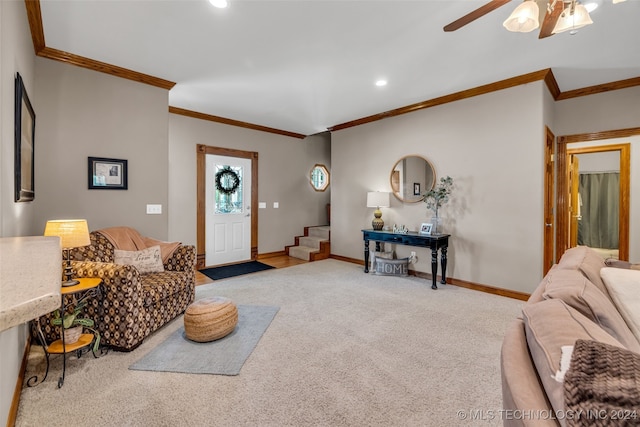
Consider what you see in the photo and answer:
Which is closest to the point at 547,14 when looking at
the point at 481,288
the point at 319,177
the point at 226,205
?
the point at 481,288

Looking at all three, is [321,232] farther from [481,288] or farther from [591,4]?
[591,4]

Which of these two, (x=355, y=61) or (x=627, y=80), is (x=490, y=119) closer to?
(x=627, y=80)

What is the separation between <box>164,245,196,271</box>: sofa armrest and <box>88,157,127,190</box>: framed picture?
101 centimetres

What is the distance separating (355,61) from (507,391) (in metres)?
3.13

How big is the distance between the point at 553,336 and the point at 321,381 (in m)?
1.50

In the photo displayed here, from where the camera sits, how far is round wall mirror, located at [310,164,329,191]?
6973mm

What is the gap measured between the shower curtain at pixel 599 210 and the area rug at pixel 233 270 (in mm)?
7491

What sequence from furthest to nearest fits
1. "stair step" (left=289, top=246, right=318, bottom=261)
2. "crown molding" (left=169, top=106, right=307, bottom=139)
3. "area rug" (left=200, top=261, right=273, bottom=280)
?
"stair step" (left=289, top=246, right=318, bottom=261) < "crown molding" (left=169, top=106, right=307, bottom=139) < "area rug" (left=200, top=261, right=273, bottom=280)

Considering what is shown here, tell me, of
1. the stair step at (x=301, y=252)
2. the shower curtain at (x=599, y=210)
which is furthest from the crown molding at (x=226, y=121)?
the shower curtain at (x=599, y=210)

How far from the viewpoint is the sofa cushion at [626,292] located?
47.8 inches

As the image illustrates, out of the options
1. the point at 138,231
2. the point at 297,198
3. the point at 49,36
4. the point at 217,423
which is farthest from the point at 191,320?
the point at 297,198

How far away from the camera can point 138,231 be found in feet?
11.6

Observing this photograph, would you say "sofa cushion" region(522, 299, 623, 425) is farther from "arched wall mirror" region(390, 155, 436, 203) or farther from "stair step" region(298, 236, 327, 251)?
"stair step" region(298, 236, 327, 251)

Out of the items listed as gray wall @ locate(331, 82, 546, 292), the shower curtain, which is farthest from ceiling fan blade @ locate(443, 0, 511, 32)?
the shower curtain
